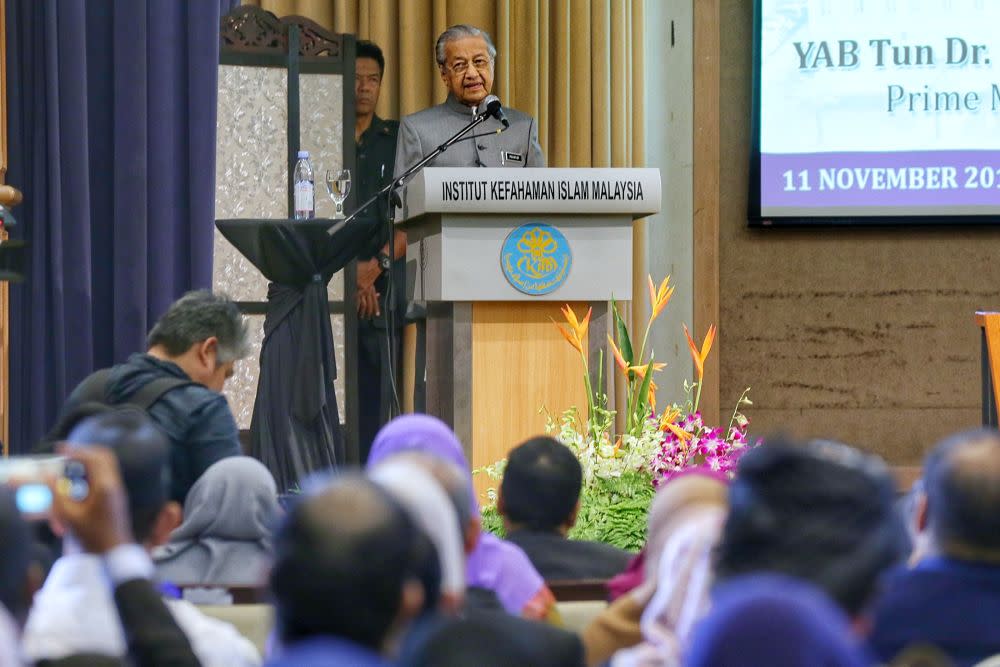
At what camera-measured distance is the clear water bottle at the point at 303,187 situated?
5.16 meters

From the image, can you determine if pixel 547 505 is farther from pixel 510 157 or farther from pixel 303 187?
pixel 303 187

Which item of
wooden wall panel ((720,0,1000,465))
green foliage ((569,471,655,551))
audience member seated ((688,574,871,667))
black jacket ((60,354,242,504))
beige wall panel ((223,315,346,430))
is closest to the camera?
audience member seated ((688,574,871,667))

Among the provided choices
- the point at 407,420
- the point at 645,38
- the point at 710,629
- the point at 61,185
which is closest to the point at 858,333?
the point at 645,38

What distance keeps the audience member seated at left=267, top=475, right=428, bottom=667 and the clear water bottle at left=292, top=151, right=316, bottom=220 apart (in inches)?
158

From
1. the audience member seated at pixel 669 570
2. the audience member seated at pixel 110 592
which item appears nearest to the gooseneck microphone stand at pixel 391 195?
the audience member seated at pixel 669 570

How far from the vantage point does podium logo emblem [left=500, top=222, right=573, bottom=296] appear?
420cm

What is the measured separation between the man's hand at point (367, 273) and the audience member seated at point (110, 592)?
12.3ft

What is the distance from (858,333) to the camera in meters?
7.04

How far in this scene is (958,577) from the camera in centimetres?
156

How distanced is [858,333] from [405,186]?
10.5 ft

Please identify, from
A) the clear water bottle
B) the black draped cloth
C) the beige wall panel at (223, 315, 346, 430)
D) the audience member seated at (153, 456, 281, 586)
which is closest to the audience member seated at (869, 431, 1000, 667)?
the audience member seated at (153, 456, 281, 586)

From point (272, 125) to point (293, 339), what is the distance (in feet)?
3.82

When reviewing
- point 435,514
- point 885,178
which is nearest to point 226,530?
point 435,514

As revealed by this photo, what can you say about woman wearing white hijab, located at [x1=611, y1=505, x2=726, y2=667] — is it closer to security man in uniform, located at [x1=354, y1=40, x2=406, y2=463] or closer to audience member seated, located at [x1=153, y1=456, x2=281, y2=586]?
audience member seated, located at [x1=153, y1=456, x2=281, y2=586]
